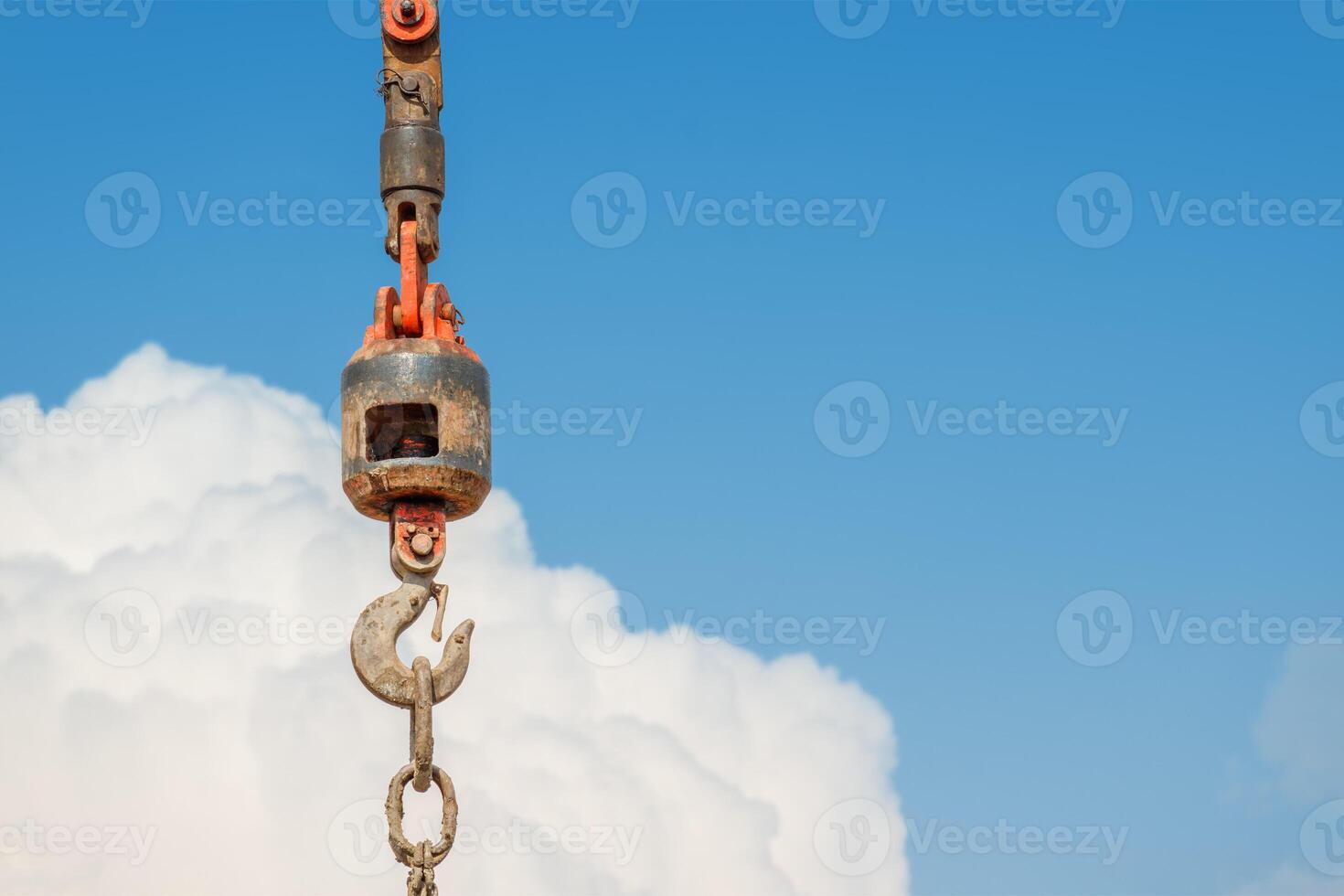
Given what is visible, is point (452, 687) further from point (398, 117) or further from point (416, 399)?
point (398, 117)

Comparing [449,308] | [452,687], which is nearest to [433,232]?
[449,308]

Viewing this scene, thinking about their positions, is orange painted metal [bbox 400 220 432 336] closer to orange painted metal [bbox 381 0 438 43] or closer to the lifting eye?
the lifting eye

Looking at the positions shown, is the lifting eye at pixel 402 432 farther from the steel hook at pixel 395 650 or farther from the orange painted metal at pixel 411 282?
the steel hook at pixel 395 650

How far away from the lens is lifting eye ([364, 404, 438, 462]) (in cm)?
1396

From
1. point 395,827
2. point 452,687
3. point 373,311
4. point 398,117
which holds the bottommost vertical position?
point 395,827

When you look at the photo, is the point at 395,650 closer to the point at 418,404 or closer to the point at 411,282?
the point at 418,404

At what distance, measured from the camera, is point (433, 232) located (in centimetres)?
1434

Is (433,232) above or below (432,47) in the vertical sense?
below

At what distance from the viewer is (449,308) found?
1420 cm

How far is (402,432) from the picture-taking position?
14172 mm

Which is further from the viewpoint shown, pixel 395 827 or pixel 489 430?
pixel 489 430

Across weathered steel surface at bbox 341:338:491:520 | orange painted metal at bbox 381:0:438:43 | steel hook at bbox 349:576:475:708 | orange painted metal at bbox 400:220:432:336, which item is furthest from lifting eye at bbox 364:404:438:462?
orange painted metal at bbox 381:0:438:43

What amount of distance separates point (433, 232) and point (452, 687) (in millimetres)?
2681

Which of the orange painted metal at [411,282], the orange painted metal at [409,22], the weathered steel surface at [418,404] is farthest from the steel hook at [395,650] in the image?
the orange painted metal at [409,22]
